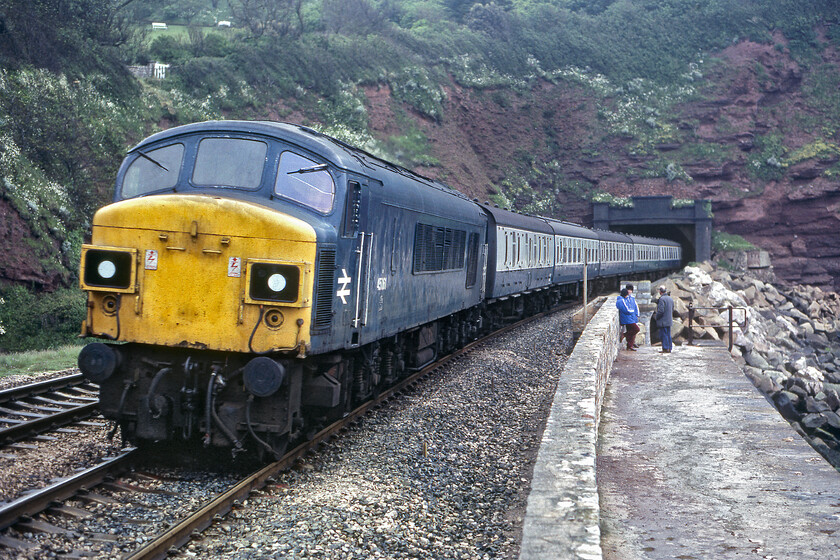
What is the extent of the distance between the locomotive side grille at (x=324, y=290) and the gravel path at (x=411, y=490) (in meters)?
1.49

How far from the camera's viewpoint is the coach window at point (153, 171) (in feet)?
26.5

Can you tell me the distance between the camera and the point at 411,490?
7254mm

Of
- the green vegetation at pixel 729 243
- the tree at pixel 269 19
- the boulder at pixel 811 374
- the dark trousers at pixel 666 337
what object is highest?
the tree at pixel 269 19

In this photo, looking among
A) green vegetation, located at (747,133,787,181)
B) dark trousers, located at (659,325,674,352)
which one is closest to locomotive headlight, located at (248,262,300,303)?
dark trousers, located at (659,325,674,352)

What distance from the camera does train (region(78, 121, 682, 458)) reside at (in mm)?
7195

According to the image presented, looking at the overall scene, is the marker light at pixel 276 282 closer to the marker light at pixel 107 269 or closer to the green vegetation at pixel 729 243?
the marker light at pixel 107 269

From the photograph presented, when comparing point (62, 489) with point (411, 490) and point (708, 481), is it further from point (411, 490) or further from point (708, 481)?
point (708, 481)

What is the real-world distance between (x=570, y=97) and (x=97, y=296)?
60.4 m

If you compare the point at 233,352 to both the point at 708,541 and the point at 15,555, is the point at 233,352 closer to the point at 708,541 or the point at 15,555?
the point at 15,555

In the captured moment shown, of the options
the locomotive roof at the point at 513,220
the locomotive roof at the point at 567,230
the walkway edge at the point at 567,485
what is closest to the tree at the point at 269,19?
the locomotive roof at the point at 567,230

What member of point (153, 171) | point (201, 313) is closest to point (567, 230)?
point (153, 171)

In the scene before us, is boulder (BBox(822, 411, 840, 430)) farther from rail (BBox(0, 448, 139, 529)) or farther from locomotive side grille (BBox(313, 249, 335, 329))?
rail (BBox(0, 448, 139, 529))

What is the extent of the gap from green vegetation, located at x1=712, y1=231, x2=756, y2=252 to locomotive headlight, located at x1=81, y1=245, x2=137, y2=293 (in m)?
53.7

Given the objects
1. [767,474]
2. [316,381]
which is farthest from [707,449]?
[316,381]
